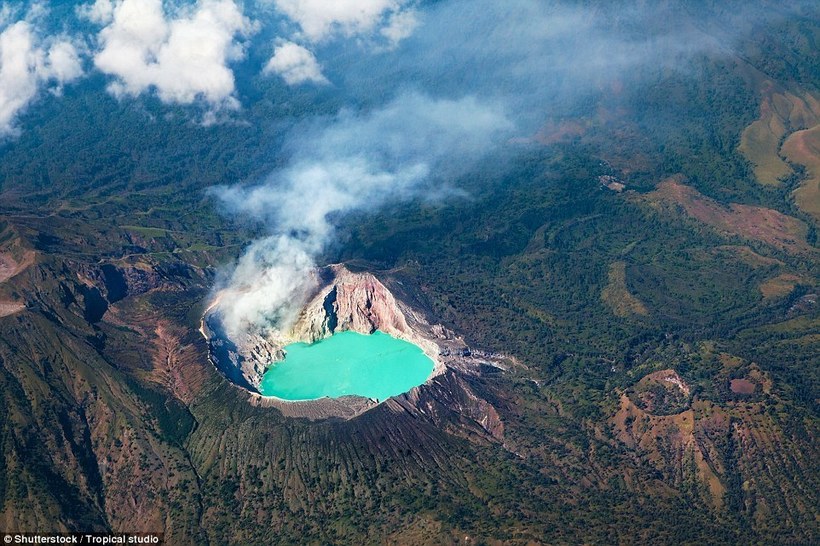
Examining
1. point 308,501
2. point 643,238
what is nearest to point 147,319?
point 308,501

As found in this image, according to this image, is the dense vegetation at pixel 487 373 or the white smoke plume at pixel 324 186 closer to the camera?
the dense vegetation at pixel 487 373

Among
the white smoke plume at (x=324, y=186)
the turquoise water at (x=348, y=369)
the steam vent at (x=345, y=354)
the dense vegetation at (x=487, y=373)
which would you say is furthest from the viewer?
the white smoke plume at (x=324, y=186)

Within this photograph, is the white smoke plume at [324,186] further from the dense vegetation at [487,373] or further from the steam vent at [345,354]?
the dense vegetation at [487,373]

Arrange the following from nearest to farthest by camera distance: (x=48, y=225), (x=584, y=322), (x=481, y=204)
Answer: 1. (x=584, y=322)
2. (x=48, y=225)
3. (x=481, y=204)

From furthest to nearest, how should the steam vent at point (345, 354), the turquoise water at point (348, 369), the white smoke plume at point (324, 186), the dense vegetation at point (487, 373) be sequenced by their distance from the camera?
the white smoke plume at point (324, 186)
the turquoise water at point (348, 369)
the steam vent at point (345, 354)
the dense vegetation at point (487, 373)

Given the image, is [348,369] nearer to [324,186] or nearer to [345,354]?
[345,354]

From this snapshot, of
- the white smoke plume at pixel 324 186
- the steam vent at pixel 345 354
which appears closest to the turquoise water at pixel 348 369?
the steam vent at pixel 345 354

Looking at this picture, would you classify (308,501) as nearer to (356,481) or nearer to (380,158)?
(356,481)
